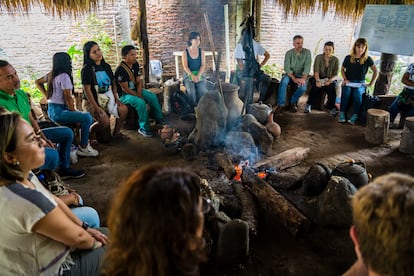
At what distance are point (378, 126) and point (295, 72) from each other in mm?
2332

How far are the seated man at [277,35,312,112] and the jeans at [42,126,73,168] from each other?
456 cm

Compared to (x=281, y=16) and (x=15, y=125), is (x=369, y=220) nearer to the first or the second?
(x=15, y=125)

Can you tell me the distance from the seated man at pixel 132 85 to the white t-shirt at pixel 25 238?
154 inches

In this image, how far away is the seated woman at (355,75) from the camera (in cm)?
578

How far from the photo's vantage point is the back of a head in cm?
106

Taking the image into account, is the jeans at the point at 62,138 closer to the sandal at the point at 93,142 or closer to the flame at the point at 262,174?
the sandal at the point at 93,142

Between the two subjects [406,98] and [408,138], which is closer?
[408,138]

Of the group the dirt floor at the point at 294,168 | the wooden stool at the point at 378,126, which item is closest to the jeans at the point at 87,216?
the dirt floor at the point at 294,168

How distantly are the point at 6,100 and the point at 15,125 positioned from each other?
6.62ft

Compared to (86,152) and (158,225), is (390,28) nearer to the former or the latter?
(86,152)

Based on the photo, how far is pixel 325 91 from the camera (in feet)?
22.5

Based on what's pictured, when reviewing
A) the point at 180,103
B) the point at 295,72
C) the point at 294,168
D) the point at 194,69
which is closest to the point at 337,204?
the point at 294,168

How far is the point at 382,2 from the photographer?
21.7ft

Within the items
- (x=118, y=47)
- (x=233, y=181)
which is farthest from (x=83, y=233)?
(x=118, y=47)
